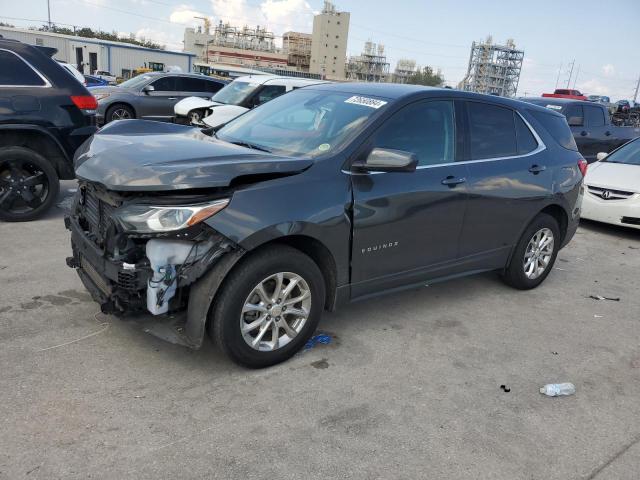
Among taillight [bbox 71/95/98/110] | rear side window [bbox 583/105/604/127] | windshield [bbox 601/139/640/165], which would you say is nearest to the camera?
taillight [bbox 71/95/98/110]

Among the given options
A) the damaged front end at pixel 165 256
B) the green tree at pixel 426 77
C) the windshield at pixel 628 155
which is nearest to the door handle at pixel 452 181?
the damaged front end at pixel 165 256

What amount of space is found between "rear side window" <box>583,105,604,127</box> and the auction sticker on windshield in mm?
11448

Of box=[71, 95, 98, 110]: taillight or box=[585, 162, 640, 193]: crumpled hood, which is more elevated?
box=[71, 95, 98, 110]: taillight

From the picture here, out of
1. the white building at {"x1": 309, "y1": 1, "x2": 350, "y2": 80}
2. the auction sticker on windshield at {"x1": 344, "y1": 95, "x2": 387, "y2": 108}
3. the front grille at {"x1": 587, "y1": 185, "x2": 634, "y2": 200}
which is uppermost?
the white building at {"x1": 309, "y1": 1, "x2": 350, "y2": 80}

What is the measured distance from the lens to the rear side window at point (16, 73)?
5.84 meters

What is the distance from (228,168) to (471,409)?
1995mm

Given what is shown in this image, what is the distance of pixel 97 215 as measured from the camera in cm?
335

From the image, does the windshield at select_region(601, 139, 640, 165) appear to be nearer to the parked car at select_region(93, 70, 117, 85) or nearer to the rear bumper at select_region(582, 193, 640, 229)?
the rear bumper at select_region(582, 193, 640, 229)

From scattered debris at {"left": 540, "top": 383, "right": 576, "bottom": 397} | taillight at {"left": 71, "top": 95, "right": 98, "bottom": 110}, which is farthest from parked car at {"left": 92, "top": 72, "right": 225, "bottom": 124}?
scattered debris at {"left": 540, "top": 383, "right": 576, "bottom": 397}

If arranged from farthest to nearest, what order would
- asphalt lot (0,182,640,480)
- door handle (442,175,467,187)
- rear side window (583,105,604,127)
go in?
rear side window (583,105,604,127), door handle (442,175,467,187), asphalt lot (0,182,640,480)

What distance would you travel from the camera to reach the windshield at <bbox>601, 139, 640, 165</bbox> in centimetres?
872

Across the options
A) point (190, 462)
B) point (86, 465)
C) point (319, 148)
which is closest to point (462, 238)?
point (319, 148)

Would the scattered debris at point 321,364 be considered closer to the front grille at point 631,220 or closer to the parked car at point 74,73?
the parked car at point 74,73

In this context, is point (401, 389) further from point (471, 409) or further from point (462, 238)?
point (462, 238)
